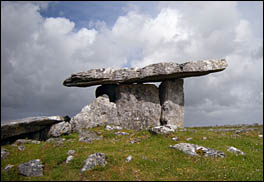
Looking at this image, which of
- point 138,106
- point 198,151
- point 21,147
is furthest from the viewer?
point 138,106

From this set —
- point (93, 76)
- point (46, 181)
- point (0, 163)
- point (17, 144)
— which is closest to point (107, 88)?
point (93, 76)

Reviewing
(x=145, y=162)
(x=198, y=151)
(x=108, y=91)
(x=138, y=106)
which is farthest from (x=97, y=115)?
(x=145, y=162)

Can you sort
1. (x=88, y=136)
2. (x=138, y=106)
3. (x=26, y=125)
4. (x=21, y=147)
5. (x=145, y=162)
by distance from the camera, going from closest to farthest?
1. (x=145, y=162)
2. (x=21, y=147)
3. (x=88, y=136)
4. (x=26, y=125)
5. (x=138, y=106)

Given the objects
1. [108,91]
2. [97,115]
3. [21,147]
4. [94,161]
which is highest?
[108,91]

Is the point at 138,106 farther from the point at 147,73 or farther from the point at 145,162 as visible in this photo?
the point at 145,162

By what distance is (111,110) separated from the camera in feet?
92.5

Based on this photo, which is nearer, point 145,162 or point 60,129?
point 145,162

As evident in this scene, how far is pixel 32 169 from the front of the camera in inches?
540

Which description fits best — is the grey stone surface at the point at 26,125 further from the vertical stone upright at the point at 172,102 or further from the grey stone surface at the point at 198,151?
the grey stone surface at the point at 198,151

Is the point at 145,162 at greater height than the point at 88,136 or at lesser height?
lesser

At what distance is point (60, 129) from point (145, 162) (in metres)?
12.2

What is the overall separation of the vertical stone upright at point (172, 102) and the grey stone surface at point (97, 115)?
5519mm

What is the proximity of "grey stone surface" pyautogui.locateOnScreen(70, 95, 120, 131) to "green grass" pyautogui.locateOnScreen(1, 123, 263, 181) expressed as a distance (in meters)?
5.18

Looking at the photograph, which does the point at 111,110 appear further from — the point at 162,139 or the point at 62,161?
the point at 62,161
